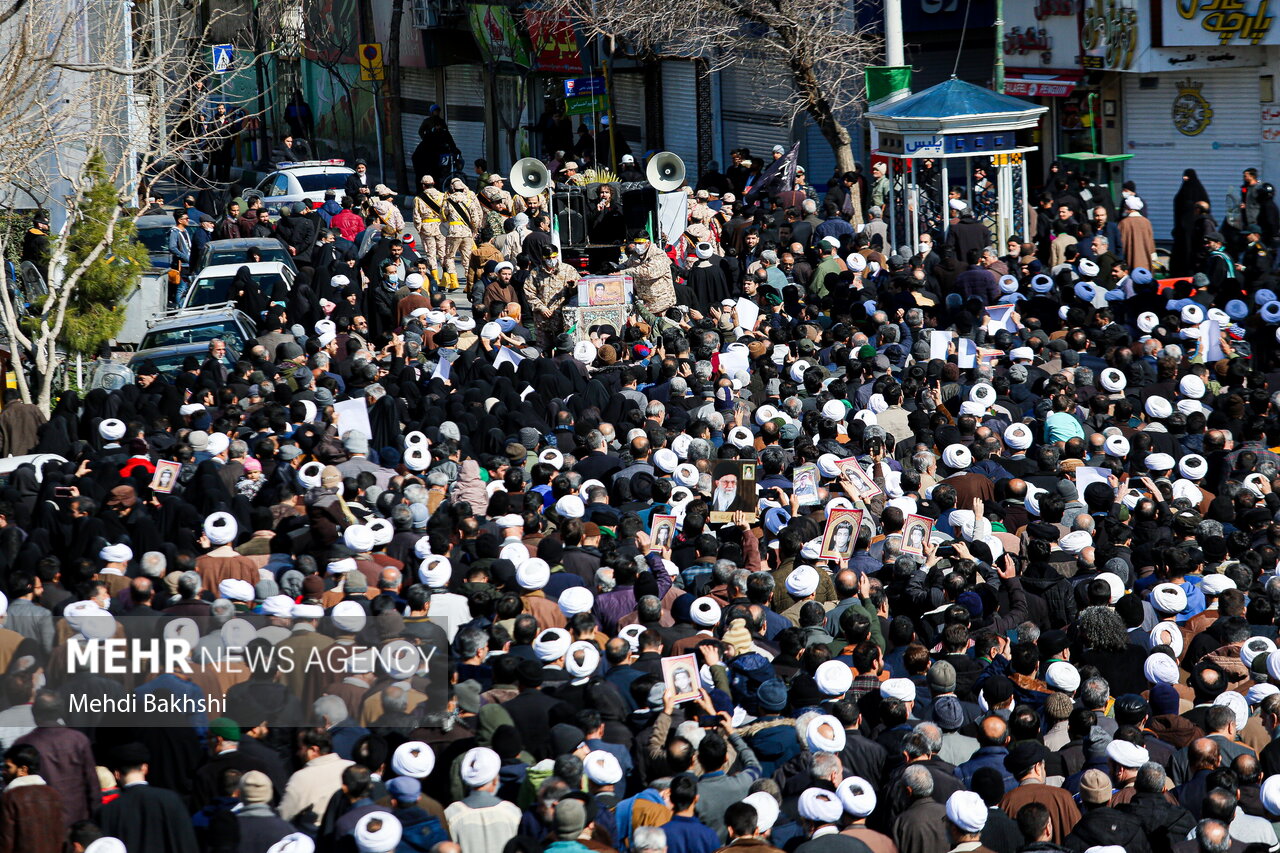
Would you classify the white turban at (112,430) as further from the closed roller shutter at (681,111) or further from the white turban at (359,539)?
the closed roller shutter at (681,111)

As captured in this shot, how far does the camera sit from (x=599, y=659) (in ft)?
29.7

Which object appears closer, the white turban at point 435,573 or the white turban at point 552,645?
the white turban at point 552,645

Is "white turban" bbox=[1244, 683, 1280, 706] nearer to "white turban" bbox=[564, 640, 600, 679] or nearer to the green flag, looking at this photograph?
"white turban" bbox=[564, 640, 600, 679]

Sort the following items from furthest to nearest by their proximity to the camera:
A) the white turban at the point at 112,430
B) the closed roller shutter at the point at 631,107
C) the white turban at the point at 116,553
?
the closed roller shutter at the point at 631,107 < the white turban at the point at 112,430 < the white turban at the point at 116,553

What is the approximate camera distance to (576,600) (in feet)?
32.7

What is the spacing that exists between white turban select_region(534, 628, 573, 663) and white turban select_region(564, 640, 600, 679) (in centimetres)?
17

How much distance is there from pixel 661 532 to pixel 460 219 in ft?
40.8

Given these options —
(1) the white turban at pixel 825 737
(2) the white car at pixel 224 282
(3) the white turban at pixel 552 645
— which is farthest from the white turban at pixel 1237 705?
(2) the white car at pixel 224 282

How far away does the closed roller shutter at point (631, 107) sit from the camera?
1341 inches

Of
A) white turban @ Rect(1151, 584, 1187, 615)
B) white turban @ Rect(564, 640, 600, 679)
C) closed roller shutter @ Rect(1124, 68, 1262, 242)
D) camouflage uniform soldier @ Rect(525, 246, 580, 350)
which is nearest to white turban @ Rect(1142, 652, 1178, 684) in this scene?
white turban @ Rect(1151, 584, 1187, 615)

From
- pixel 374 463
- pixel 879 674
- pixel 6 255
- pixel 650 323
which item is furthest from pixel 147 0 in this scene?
pixel 879 674

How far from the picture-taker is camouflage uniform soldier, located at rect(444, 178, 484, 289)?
74.0 feet

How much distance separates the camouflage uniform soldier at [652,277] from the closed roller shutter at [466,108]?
20242 mm

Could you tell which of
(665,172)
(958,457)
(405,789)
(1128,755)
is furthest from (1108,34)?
(405,789)
